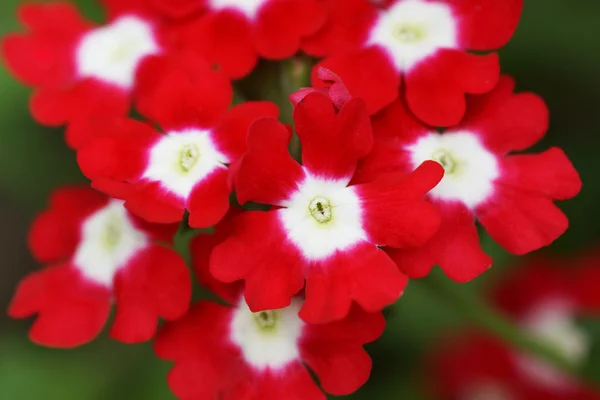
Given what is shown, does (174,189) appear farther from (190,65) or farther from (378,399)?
(378,399)

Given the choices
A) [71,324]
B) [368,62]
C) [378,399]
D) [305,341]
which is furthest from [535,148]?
[71,324]

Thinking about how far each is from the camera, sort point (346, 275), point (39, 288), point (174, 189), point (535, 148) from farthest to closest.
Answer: point (535, 148), point (39, 288), point (174, 189), point (346, 275)

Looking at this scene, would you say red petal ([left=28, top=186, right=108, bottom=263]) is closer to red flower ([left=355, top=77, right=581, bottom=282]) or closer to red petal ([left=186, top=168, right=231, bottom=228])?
red petal ([left=186, top=168, right=231, bottom=228])

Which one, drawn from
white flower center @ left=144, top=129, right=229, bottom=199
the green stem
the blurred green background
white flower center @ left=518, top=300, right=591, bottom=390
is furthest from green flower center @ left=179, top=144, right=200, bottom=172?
white flower center @ left=518, top=300, right=591, bottom=390

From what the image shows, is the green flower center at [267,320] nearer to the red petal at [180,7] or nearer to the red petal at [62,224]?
the red petal at [62,224]

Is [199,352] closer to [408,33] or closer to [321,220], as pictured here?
[321,220]

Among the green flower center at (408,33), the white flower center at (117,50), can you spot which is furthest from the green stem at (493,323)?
the white flower center at (117,50)
